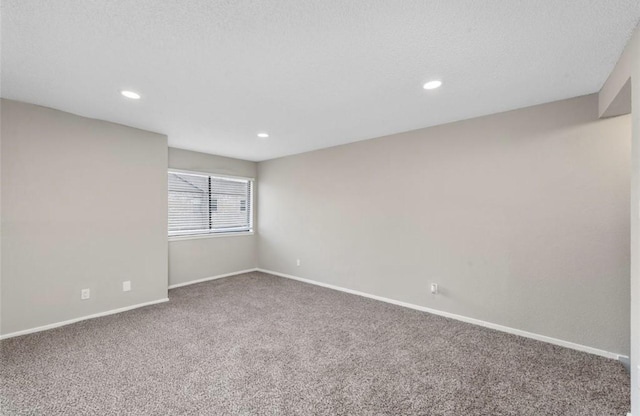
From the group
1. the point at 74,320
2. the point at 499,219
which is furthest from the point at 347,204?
the point at 74,320

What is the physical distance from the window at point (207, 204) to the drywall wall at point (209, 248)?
16 cm

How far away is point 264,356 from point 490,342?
84.1 inches

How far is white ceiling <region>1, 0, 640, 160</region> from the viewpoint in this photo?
1.43 meters

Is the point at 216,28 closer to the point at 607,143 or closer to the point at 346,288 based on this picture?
the point at 607,143

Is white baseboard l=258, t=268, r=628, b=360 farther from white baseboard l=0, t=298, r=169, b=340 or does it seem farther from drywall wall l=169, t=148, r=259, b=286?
white baseboard l=0, t=298, r=169, b=340

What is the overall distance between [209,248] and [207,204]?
0.81 metres

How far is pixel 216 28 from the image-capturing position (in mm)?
1565

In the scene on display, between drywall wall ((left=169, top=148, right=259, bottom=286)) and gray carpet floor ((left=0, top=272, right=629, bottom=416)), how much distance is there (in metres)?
1.34

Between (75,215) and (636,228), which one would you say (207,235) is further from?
(636,228)

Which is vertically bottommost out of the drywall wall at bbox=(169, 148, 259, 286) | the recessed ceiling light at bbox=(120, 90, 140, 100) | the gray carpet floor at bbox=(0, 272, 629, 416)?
the gray carpet floor at bbox=(0, 272, 629, 416)

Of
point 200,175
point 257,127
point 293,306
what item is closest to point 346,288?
point 293,306

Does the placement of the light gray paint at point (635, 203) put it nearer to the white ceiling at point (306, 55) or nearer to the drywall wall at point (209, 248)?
the white ceiling at point (306, 55)

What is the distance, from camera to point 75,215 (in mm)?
3037

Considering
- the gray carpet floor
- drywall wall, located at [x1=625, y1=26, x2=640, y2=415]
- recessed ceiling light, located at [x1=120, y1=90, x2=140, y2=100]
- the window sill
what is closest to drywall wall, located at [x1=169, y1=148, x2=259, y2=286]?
the window sill
